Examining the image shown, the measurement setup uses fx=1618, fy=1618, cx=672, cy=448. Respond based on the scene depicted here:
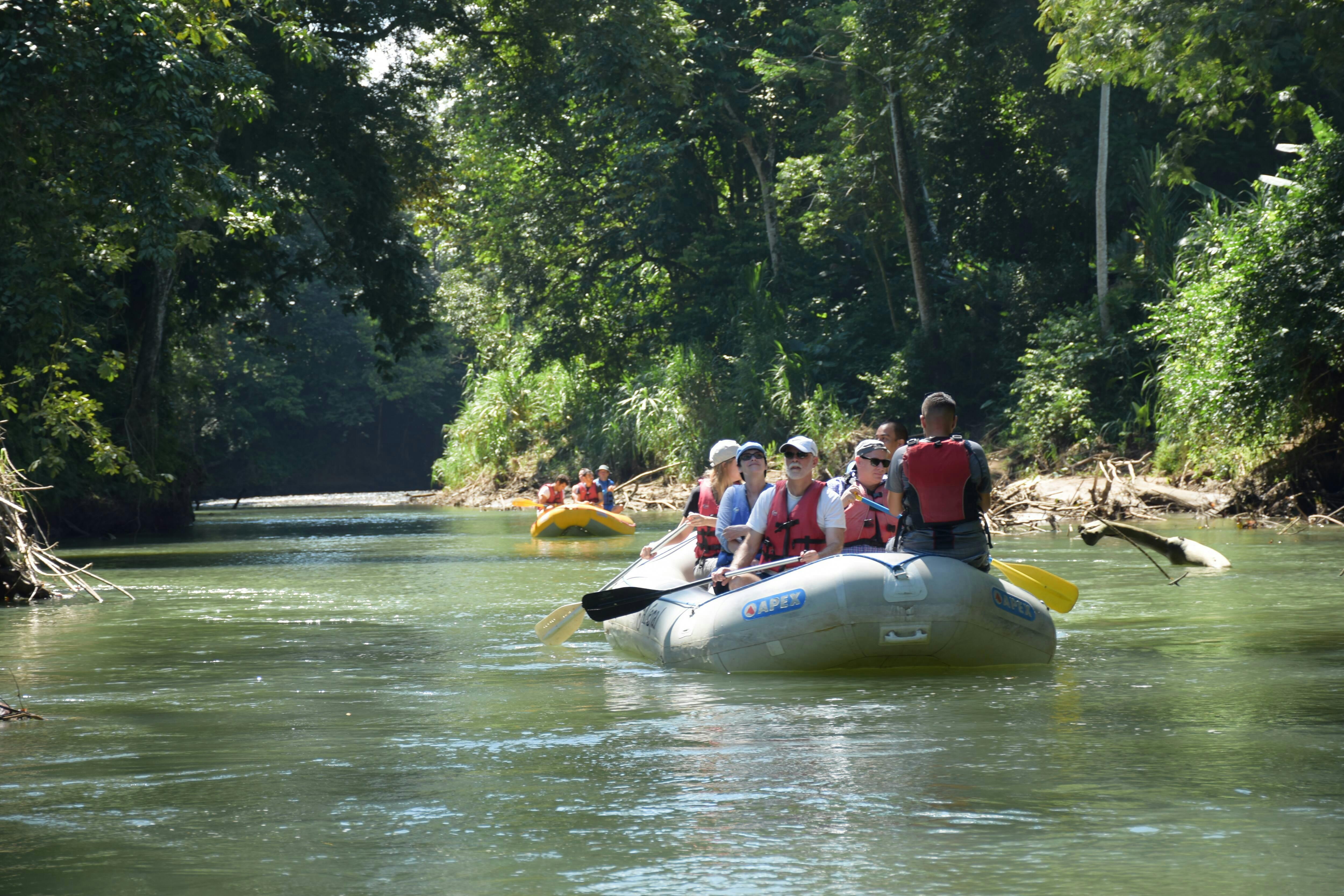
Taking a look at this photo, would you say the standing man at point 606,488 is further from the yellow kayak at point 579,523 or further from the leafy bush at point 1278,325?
the leafy bush at point 1278,325

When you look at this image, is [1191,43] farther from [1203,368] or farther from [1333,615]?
[1333,615]

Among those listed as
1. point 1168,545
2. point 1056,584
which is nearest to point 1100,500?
point 1168,545

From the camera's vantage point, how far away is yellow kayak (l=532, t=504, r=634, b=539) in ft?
77.5

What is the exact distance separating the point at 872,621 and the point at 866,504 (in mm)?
1599

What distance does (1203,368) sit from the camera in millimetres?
20828

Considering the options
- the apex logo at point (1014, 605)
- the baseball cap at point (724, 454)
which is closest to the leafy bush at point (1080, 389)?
the baseball cap at point (724, 454)

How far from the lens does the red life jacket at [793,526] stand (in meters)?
9.03

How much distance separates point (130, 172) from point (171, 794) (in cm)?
924

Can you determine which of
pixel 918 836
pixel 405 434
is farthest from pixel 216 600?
pixel 405 434

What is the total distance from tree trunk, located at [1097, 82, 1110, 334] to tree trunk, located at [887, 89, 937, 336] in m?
4.16

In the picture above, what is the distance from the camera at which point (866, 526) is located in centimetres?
951

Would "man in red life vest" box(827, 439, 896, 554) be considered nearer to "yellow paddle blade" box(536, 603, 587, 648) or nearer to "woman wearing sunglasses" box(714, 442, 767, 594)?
"woman wearing sunglasses" box(714, 442, 767, 594)

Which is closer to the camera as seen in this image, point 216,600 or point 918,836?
point 918,836

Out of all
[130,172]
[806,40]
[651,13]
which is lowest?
[130,172]
